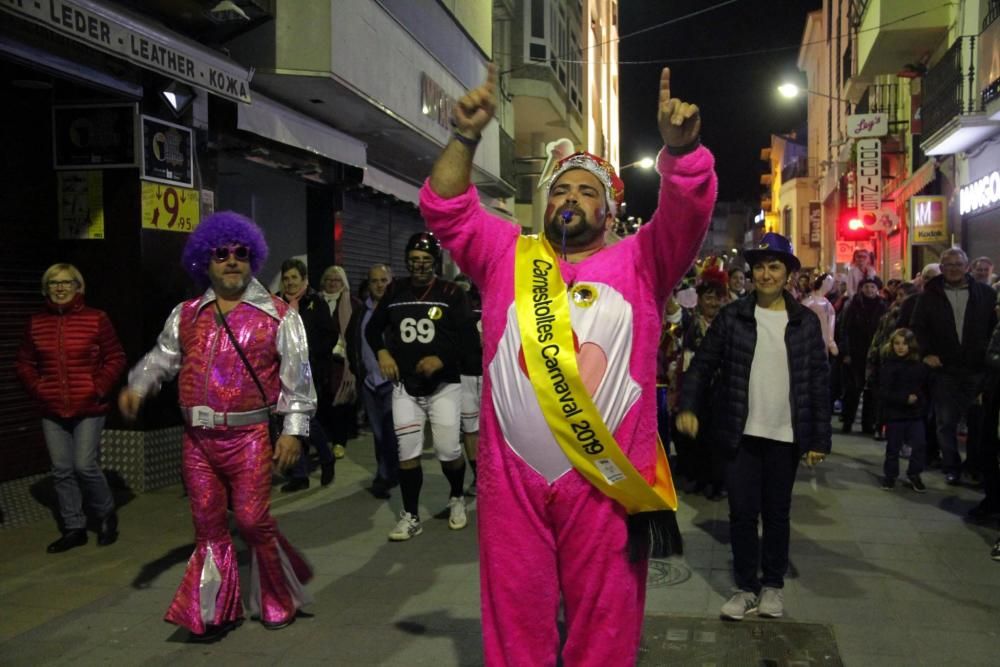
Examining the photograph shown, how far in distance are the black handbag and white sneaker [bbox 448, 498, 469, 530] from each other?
7.90 ft

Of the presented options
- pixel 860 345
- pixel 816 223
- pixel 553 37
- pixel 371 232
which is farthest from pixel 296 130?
pixel 816 223

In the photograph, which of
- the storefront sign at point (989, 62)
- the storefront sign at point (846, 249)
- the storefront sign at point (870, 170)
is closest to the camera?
the storefront sign at point (989, 62)

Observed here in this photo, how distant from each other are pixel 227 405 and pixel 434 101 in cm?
1148

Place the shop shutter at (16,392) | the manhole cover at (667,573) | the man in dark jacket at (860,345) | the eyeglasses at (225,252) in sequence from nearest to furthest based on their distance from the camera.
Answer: the eyeglasses at (225,252)
the manhole cover at (667,573)
the shop shutter at (16,392)
the man in dark jacket at (860,345)

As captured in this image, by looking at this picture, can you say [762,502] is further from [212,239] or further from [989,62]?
[989,62]

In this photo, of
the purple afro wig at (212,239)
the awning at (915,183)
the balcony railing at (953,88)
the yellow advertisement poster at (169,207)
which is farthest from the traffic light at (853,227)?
the purple afro wig at (212,239)

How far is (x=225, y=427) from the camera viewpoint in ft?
15.1

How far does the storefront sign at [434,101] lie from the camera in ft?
48.1

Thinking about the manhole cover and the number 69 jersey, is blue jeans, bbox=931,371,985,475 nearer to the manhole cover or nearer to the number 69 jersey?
the manhole cover

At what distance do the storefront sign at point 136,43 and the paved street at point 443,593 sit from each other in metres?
3.52

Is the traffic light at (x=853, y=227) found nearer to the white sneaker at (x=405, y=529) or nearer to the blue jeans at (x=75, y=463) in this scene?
the white sneaker at (x=405, y=529)

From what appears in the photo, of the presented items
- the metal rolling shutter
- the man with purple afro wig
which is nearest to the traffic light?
the metal rolling shutter

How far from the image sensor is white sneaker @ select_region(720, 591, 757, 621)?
4.97 metres

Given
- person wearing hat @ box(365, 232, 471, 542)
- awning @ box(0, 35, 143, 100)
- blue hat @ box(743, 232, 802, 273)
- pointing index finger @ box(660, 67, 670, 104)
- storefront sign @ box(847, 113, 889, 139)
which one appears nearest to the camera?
pointing index finger @ box(660, 67, 670, 104)
